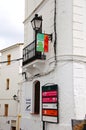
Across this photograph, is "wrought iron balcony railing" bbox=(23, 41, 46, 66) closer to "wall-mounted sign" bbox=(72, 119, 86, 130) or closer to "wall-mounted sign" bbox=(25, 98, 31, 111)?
"wall-mounted sign" bbox=(25, 98, 31, 111)

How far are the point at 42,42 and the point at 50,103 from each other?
222 centimetres

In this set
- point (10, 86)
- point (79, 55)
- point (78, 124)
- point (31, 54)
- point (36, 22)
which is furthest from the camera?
point (10, 86)

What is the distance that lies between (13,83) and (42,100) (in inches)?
612

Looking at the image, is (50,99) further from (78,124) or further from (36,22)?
(36,22)

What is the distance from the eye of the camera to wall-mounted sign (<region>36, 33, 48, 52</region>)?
11438 millimetres

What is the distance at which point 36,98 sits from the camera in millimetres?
13180

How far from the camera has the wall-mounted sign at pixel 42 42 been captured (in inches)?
450

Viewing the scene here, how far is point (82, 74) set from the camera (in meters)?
10.7

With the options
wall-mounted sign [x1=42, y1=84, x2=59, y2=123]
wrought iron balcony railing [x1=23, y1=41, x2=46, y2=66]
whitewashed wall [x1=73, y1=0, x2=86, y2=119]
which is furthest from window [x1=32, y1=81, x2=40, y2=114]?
whitewashed wall [x1=73, y1=0, x2=86, y2=119]

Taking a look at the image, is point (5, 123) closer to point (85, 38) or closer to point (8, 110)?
point (8, 110)

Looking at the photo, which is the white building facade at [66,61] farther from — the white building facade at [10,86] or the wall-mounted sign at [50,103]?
the white building facade at [10,86]

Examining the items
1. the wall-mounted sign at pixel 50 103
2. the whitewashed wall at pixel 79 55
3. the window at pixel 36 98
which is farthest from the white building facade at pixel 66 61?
the window at pixel 36 98

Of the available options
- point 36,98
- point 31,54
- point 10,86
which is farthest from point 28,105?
point 10,86

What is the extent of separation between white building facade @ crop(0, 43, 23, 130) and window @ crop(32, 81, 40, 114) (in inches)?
471
